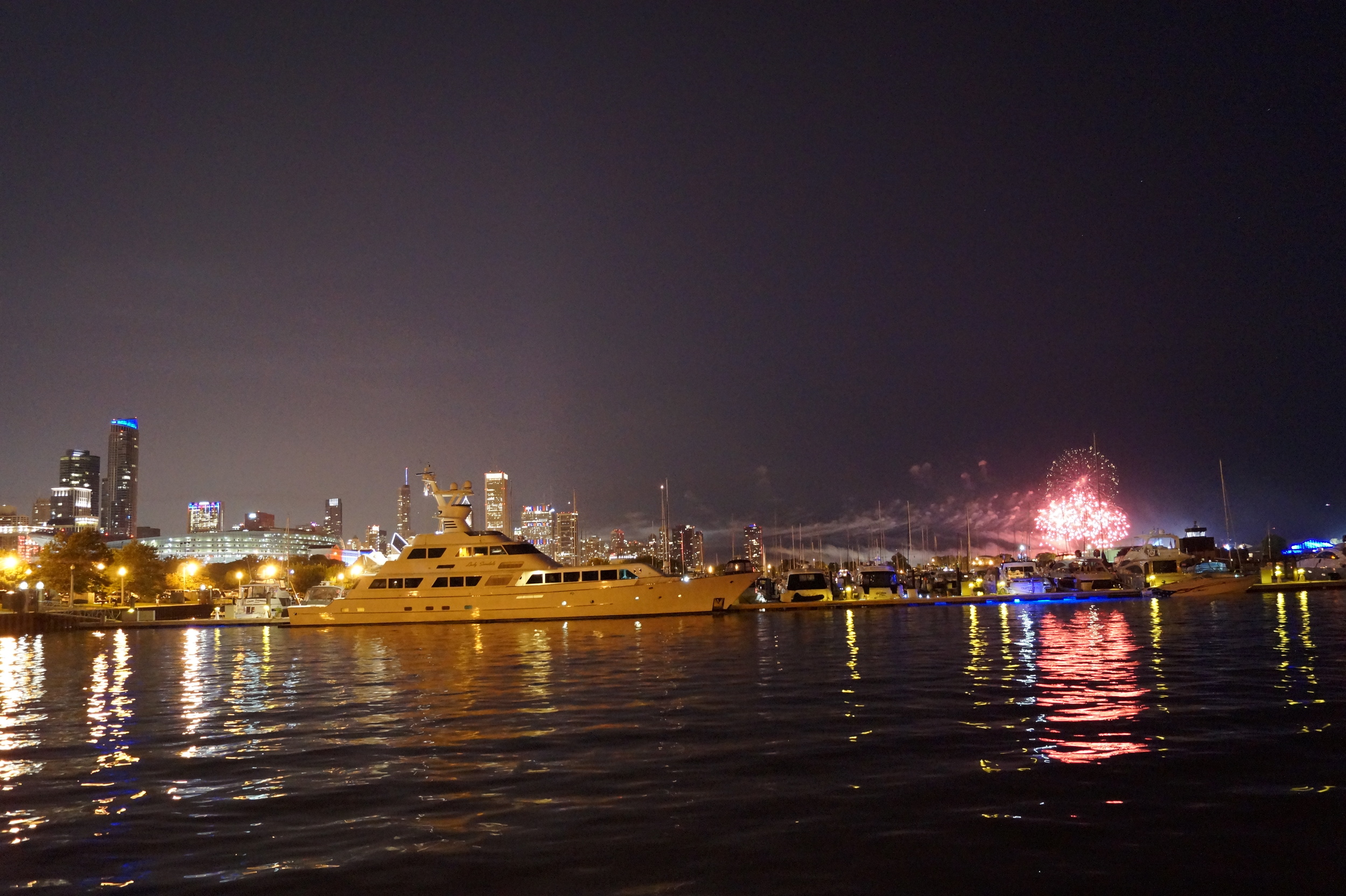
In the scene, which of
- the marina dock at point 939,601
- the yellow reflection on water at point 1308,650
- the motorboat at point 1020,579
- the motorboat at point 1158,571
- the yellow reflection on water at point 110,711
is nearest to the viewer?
the yellow reflection on water at point 110,711

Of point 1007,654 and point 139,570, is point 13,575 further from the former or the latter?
point 1007,654

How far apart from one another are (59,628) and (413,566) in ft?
110

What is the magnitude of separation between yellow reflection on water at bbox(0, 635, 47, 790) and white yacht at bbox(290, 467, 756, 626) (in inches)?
961

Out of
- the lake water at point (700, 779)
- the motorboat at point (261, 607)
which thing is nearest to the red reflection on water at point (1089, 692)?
the lake water at point (700, 779)

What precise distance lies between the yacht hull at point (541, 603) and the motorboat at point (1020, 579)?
119 feet

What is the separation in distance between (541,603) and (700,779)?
171 ft

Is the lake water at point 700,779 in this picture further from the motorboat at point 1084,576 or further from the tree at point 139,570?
the tree at point 139,570

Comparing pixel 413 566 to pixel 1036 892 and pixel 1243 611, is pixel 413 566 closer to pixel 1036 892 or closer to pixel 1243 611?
pixel 1243 611

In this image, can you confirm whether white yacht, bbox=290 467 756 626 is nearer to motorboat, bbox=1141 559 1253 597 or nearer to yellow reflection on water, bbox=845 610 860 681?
yellow reflection on water, bbox=845 610 860 681

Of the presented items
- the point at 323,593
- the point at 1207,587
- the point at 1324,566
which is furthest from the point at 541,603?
the point at 1324,566

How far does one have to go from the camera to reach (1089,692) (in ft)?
54.0

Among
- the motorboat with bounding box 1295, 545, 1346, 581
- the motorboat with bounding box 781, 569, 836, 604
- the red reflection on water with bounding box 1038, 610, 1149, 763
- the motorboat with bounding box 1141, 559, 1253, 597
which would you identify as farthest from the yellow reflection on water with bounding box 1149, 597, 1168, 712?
the motorboat with bounding box 1295, 545, 1346, 581

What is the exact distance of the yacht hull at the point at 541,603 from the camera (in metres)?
60.5

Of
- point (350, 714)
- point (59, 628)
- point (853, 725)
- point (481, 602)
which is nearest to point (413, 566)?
point (481, 602)
